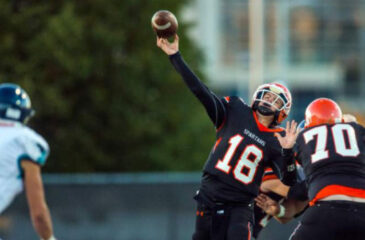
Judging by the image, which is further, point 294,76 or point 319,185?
point 294,76

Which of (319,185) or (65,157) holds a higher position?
(319,185)

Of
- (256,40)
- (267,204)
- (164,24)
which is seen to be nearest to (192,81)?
(164,24)

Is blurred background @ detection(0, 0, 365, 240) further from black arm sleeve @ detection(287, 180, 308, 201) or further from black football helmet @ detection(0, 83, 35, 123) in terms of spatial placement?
black football helmet @ detection(0, 83, 35, 123)

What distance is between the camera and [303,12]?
44594 mm

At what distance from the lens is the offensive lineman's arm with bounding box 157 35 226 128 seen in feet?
21.5

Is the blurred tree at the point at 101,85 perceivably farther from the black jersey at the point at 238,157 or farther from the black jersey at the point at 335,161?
the black jersey at the point at 335,161

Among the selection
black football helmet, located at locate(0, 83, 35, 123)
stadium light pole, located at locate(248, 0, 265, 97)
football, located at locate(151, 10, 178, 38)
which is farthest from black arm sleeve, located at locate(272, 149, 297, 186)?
stadium light pole, located at locate(248, 0, 265, 97)

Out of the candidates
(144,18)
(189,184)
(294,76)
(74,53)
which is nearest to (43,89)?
(74,53)

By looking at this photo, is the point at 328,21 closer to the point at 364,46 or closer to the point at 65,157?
the point at 364,46

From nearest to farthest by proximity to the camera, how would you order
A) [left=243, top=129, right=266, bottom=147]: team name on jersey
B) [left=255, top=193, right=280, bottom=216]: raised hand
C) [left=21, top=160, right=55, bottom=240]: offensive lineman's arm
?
[left=21, top=160, right=55, bottom=240]: offensive lineman's arm, [left=243, top=129, right=266, bottom=147]: team name on jersey, [left=255, top=193, right=280, bottom=216]: raised hand

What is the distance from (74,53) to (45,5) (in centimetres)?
114

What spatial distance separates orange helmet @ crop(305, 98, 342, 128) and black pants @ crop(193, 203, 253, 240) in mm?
922

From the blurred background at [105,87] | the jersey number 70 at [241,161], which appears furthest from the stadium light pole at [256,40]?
the jersey number 70 at [241,161]

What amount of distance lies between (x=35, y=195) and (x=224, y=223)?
1.63m
